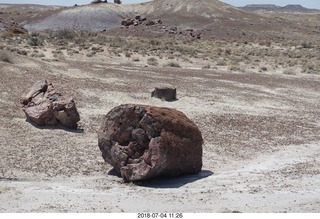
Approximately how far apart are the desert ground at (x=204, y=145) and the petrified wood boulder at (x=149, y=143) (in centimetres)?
32

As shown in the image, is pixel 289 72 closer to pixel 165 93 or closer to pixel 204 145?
pixel 165 93

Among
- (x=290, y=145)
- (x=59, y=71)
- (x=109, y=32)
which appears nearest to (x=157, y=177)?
(x=290, y=145)

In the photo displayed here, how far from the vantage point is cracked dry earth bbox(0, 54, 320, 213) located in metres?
9.74

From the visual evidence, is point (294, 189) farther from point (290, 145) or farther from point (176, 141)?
point (290, 145)

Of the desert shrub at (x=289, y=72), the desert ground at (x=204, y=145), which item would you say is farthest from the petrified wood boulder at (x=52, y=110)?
the desert shrub at (x=289, y=72)

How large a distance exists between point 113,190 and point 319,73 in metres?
31.3

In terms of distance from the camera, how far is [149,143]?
38.3 feet

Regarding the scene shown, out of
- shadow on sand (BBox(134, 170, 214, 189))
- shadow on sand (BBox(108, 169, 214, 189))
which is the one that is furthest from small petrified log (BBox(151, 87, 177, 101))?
shadow on sand (BBox(134, 170, 214, 189))

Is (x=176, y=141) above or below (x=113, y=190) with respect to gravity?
above

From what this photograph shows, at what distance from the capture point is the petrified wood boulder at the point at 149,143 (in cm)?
1152

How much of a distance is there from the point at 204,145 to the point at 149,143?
15.9ft

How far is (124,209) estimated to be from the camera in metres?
9.21

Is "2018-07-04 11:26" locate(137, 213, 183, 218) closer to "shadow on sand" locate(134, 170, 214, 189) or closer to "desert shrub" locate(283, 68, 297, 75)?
"shadow on sand" locate(134, 170, 214, 189)

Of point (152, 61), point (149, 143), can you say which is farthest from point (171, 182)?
point (152, 61)
